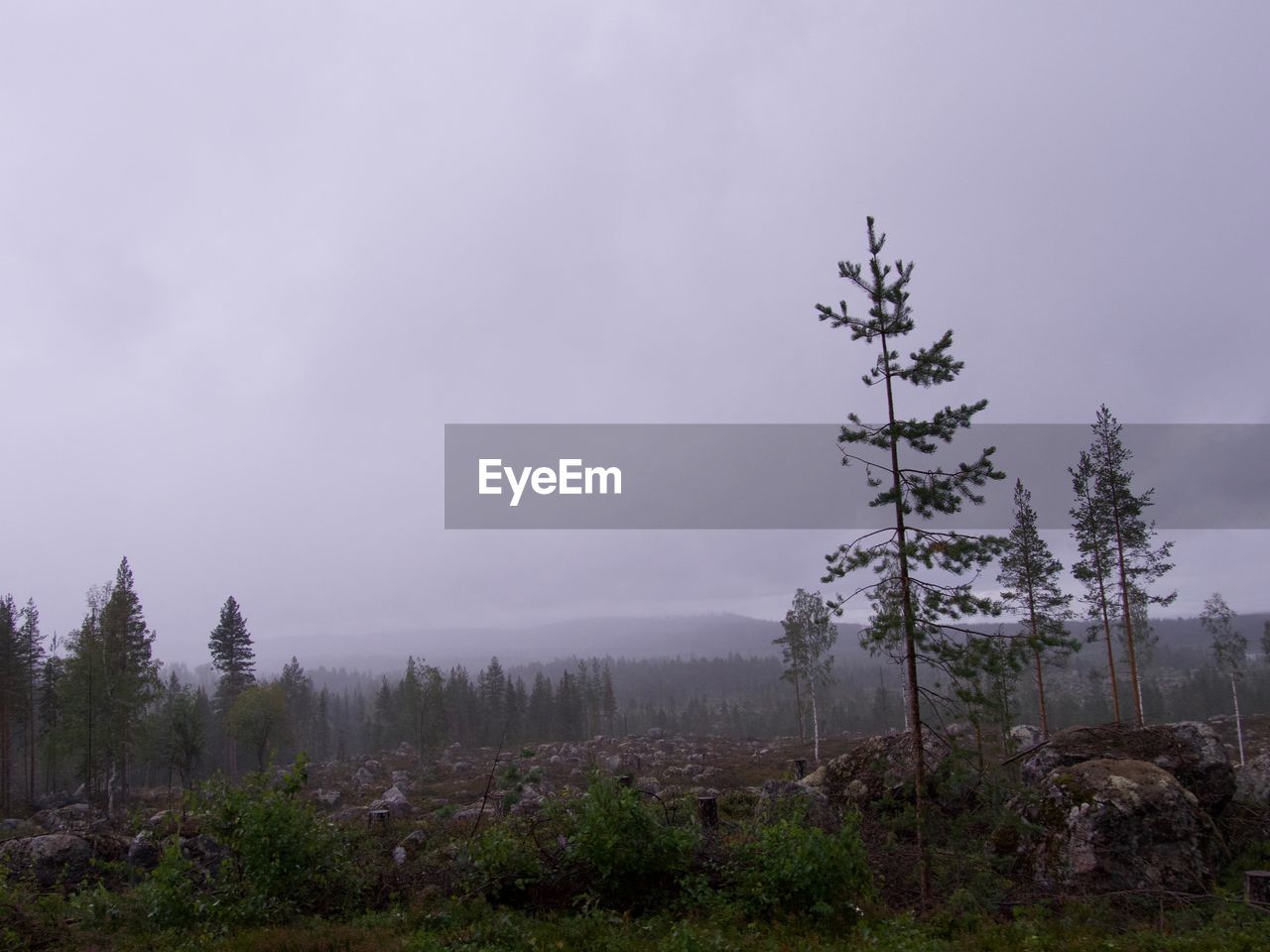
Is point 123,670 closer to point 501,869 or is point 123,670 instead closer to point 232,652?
point 232,652

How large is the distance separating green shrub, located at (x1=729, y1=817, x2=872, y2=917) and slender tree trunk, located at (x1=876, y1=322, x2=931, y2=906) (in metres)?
1.12

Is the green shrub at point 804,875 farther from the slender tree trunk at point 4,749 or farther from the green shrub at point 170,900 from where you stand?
the slender tree trunk at point 4,749

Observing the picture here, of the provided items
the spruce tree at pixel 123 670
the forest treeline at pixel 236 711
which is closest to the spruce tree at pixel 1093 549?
the forest treeline at pixel 236 711

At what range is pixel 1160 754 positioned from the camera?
1669cm

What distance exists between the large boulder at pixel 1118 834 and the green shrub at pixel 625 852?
6513 millimetres

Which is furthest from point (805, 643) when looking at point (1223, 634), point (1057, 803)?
point (1057, 803)

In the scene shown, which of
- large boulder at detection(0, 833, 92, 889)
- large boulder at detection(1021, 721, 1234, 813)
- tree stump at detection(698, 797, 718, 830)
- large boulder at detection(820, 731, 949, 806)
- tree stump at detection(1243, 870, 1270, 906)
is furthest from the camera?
large boulder at detection(820, 731, 949, 806)

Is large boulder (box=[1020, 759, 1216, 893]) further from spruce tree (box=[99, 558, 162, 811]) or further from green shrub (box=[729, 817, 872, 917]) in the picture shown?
spruce tree (box=[99, 558, 162, 811])

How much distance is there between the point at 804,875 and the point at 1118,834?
682 centimetres

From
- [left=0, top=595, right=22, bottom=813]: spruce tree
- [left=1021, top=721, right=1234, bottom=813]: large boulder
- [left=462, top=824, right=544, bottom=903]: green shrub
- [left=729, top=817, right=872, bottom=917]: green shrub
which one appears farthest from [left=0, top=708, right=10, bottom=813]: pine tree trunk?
[left=1021, top=721, right=1234, bottom=813]: large boulder

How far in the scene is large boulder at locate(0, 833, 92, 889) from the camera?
13.4m

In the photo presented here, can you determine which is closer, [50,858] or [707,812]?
[707,812]

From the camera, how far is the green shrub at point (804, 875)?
→ 405 inches

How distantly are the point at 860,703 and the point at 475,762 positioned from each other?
77991 millimetres
